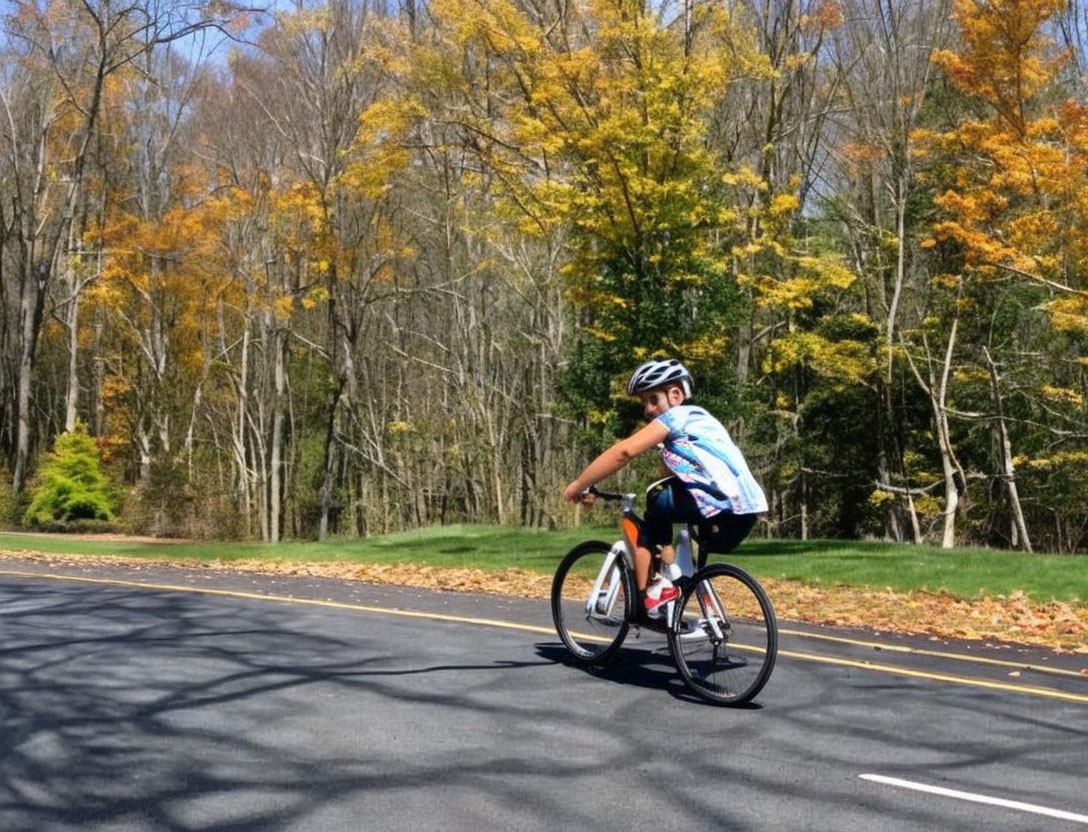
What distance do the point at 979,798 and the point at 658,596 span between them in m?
2.54

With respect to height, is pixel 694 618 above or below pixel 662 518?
below

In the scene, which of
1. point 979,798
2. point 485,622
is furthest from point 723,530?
point 485,622

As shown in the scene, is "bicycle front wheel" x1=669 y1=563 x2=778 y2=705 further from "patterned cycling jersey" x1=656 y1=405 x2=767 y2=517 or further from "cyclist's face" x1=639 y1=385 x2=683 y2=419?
"cyclist's face" x1=639 y1=385 x2=683 y2=419

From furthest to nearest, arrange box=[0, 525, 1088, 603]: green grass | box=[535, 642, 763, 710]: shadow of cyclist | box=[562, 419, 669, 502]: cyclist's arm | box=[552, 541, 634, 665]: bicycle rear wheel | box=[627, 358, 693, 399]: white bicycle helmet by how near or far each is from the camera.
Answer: box=[0, 525, 1088, 603]: green grass < box=[552, 541, 634, 665]: bicycle rear wheel < box=[627, 358, 693, 399]: white bicycle helmet < box=[535, 642, 763, 710]: shadow of cyclist < box=[562, 419, 669, 502]: cyclist's arm

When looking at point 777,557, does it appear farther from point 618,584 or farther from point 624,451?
point 624,451

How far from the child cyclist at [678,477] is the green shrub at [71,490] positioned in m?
29.5

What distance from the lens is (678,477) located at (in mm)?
6984

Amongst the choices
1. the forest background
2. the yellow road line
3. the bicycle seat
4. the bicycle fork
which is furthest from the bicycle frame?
the forest background

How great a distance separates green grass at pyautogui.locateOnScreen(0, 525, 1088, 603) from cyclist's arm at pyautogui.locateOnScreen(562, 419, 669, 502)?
7.18 m

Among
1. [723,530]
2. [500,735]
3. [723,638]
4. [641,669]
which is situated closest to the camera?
[500,735]

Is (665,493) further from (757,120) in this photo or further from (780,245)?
(757,120)

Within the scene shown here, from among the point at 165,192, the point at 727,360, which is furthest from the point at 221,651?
the point at 165,192

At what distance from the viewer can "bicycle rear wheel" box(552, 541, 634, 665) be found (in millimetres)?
7570

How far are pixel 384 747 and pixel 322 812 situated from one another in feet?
3.10
